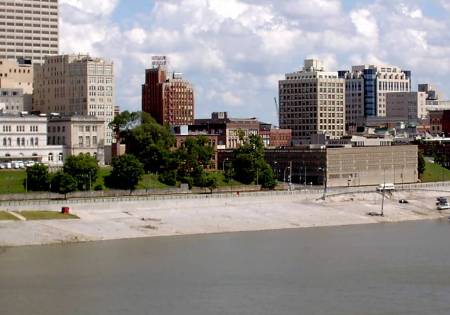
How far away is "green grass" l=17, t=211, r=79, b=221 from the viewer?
119688mm

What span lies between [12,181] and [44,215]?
27.8 m

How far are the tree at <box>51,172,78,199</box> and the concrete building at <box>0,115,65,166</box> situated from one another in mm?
27386

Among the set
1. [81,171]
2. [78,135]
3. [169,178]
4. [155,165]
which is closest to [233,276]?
[81,171]

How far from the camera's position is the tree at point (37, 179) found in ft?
480

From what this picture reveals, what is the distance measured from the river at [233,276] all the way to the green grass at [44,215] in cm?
1072

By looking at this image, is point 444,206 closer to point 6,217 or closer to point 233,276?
point 6,217

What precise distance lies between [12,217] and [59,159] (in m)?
62.0

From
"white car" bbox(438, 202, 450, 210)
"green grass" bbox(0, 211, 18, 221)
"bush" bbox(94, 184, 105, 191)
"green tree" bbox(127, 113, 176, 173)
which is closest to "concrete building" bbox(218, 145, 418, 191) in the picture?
"green tree" bbox(127, 113, 176, 173)

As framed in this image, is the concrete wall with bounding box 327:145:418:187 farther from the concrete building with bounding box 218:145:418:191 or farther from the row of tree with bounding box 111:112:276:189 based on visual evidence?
the row of tree with bounding box 111:112:276:189

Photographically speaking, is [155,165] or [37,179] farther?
[155,165]

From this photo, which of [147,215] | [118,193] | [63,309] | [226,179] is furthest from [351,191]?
[63,309]

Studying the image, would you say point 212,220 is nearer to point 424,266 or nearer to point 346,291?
point 424,266

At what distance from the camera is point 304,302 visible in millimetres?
78688

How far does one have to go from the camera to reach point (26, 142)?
7018 inches
